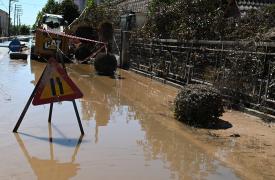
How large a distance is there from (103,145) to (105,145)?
1.3 inches

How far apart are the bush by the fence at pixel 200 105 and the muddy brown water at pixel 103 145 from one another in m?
0.34

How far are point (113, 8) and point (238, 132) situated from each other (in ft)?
81.9

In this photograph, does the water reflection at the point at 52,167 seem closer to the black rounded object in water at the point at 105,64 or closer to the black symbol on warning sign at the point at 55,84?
the black symbol on warning sign at the point at 55,84

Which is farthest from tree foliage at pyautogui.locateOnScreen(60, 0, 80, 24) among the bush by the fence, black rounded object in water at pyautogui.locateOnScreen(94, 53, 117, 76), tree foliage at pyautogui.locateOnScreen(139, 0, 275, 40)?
the bush by the fence

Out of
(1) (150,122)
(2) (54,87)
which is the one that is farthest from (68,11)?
(2) (54,87)

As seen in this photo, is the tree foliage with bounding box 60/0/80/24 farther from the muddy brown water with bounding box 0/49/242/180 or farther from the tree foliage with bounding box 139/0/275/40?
the muddy brown water with bounding box 0/49/242/180

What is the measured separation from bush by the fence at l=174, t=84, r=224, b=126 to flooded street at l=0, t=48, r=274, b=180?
0.32m

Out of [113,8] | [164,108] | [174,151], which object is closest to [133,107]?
[164,108]

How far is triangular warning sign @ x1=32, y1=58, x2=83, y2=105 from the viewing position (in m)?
8.39

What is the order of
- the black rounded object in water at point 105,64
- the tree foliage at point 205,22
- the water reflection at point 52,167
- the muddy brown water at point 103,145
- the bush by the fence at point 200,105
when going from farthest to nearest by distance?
the black rounded object in water at point 105,64, the tree foliage at point 205,22, the bush by the fence at point 200,105, the muddy brown water at point 103,145, the water reflection at point 52,167

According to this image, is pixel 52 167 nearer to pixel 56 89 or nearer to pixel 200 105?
pixel 56 89

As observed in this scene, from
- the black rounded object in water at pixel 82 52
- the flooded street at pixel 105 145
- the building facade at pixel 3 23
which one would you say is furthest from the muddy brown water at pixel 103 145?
the building facade at pixel 3 23

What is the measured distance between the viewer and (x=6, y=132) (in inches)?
330

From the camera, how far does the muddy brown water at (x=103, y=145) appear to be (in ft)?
21.1
